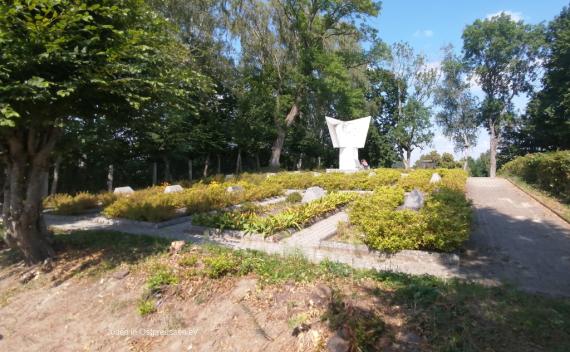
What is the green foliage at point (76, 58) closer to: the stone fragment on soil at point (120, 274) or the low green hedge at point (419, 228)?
the stone fragment on soil at point (120, 274)

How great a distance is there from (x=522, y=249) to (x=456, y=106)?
1547 inches

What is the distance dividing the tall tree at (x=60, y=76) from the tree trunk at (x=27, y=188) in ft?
→ 0.05

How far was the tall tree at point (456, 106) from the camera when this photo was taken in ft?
134

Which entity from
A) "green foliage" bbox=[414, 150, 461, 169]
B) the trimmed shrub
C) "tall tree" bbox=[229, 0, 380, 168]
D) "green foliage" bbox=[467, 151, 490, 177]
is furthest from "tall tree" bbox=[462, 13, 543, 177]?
the trimmed shrub

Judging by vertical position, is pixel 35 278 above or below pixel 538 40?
below

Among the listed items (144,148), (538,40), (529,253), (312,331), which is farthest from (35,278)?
(538,40)

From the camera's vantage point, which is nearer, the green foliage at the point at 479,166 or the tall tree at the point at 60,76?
the tall tree at the point at 60,76

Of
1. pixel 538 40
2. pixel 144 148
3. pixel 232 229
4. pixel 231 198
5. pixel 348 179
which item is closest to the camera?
pixel 232 229

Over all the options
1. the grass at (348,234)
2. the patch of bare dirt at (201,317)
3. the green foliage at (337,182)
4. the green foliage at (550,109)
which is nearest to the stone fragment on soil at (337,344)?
the patch of bare dirt at (201,317)

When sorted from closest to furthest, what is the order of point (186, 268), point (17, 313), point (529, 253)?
point (17, 313) → point (186, 268) → point (529, 253)

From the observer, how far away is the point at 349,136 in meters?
26.1

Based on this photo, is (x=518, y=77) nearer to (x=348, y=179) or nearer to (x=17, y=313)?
(x=348, y=179)

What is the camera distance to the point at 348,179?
17.5 metres

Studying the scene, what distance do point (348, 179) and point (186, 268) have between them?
42.2 ft
